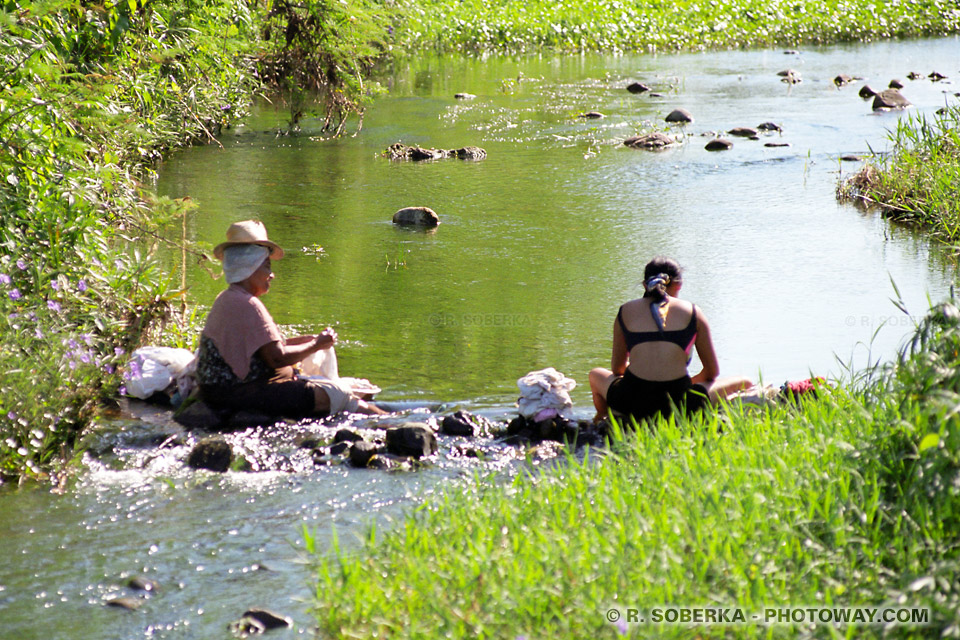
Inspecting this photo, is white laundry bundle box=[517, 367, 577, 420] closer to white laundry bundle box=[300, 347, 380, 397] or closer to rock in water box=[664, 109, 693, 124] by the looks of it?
white laundry bundle box=[300, 347, 380, 397]

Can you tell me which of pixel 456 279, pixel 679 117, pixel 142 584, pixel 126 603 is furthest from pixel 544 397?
pixel 679 117

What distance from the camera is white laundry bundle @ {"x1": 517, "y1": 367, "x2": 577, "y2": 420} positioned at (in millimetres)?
5688

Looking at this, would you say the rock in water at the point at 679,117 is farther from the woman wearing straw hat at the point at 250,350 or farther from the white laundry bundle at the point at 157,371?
the white laundry bundle at the point at 157,371

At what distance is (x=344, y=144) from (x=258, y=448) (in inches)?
431

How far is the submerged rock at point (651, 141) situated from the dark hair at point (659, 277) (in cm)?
1027

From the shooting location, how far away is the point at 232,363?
5.83 m

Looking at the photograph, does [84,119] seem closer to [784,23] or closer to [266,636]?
[266,636]

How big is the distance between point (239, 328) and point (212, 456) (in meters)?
0.85

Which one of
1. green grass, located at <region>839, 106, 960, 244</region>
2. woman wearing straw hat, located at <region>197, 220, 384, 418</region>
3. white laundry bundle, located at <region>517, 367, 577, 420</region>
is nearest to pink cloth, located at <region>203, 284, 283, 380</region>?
woman wearing straw hat, located at <region>197, 220, 384, 418</region>

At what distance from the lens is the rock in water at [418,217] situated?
435 inches

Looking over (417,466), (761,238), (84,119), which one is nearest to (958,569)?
(417,466)

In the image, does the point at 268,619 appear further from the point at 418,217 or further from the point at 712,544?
the point at 418,217

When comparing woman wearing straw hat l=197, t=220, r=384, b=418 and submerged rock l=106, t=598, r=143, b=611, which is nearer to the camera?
submerged rock l=106, t=598, r=143, b=611

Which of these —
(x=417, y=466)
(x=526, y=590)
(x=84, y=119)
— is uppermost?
(x=84, y=119)
